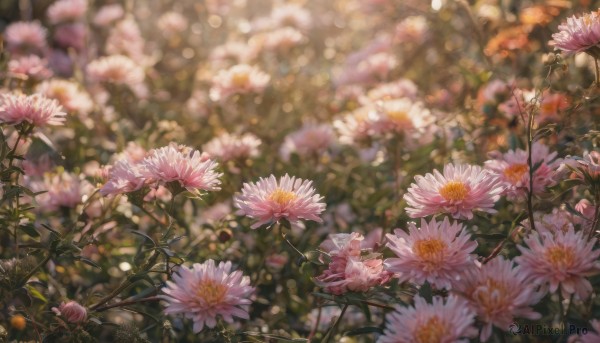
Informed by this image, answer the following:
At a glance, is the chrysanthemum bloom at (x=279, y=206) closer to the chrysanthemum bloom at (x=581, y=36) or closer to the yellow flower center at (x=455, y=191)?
the yellow flower center at (x=455, y=191)

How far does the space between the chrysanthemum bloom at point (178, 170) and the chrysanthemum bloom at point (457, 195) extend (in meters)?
0.39

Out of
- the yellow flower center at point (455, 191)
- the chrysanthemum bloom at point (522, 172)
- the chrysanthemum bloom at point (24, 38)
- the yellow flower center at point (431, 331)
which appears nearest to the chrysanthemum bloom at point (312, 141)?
the chrysanthemum bloom at point (522, 172)

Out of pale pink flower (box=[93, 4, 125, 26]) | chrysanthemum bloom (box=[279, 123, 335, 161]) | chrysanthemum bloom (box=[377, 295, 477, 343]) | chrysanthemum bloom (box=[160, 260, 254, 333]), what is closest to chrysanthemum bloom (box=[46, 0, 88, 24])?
pale pink flower (box=[93, 4, 125, 26])

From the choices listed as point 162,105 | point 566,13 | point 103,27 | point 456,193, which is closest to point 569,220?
point 456,193

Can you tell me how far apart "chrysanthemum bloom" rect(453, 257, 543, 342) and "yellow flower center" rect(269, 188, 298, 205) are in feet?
1.15

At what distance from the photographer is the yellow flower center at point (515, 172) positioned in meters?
1.34

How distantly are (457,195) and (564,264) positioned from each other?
0.76ft

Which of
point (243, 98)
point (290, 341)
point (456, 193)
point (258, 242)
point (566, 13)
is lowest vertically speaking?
point (290, 341)

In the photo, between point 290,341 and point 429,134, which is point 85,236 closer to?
point 290,341

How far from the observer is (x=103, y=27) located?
121 inches

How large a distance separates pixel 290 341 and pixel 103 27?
226 centimetres

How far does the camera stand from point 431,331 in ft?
3.43

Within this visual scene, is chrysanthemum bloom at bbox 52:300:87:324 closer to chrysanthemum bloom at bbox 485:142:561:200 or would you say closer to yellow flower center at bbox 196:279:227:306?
yellow flower center at bbox 196:279:227:306

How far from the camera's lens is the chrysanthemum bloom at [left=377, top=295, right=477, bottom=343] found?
102 cm
